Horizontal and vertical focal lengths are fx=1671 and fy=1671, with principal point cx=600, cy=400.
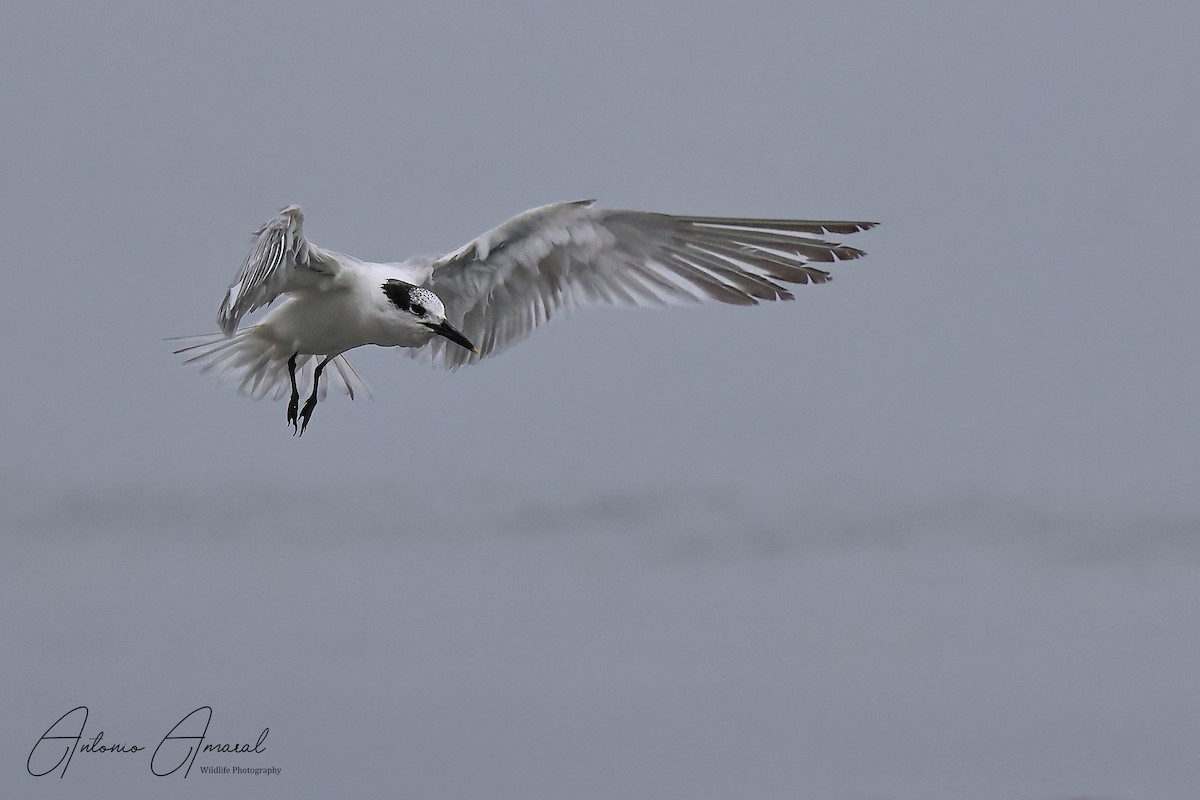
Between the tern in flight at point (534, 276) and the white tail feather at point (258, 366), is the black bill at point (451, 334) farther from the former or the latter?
the white tail feather at point (258, 366)

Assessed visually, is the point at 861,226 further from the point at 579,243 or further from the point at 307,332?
the point at 307,332

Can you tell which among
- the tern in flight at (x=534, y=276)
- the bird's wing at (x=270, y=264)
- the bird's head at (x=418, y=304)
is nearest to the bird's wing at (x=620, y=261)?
the tern in flight at (x=534, y=276)

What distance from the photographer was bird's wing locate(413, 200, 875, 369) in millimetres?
13602

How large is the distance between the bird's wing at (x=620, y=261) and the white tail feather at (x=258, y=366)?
1.83 meters

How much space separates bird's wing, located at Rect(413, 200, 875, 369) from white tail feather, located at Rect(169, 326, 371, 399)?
6.02 feet

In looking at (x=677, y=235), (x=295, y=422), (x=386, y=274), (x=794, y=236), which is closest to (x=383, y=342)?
(x=386, y=274)

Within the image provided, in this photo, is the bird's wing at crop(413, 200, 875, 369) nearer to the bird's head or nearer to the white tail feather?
the bird's head

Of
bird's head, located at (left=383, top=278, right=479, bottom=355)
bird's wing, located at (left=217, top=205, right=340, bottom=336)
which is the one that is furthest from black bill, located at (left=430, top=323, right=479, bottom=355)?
bird's wing, located at (left=217, top=205, right=340, bottom=336)

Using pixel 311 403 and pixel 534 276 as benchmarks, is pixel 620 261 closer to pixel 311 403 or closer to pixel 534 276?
pixel 534 276

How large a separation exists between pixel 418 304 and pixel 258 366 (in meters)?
2.68

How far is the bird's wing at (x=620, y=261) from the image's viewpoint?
44.6ft

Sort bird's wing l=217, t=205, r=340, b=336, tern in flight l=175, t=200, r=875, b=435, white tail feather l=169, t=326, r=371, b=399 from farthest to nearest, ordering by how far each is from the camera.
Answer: white tail feather l=169, t=326, r=371, b=399
tern in flight l=175, t=200, r=875, b=435
bird's wing l=217, t=205, r=340, b=336

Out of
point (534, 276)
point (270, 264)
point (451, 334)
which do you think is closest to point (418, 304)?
point (451, 334)

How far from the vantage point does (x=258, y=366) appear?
15.6 metres
